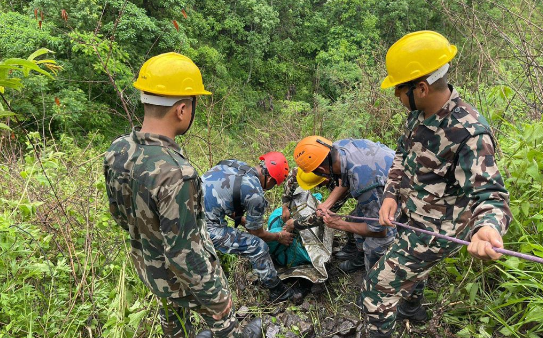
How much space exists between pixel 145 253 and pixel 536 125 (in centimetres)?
260

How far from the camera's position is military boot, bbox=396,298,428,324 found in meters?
2.53

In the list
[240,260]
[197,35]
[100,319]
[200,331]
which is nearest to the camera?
[100,319]

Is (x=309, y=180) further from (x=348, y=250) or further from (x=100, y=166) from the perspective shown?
(x=100, y=166)

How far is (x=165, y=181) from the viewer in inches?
61.7

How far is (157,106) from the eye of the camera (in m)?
1.67

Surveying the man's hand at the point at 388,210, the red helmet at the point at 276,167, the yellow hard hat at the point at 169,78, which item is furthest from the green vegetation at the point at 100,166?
the red helmet at the point at 276,167

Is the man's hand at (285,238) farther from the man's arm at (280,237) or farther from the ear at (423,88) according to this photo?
the ear at (423,88)

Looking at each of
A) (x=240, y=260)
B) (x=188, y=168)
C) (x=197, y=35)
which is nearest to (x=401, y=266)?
(x=188, y=168)

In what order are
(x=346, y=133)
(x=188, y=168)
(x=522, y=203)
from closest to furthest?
(x=188, y=168)
(x=522, y=203)
(x=346, y=133)

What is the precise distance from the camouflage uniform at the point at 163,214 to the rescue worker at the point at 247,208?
95cm

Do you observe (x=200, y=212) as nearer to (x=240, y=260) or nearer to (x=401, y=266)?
(x=401, y=266)

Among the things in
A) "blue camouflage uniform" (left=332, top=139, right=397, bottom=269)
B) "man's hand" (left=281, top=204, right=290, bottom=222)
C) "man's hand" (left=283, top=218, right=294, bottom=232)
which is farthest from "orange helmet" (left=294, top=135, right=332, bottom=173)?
"man's hand" (left=281, top=204, right=290, bottom=222)

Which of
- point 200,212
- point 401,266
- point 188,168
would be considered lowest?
point 401,266

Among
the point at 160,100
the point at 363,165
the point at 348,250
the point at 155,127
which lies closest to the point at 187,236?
the point at 155,127
